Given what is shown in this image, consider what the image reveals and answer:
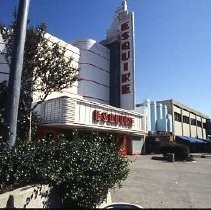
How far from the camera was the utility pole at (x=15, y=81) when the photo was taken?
27.3 ft

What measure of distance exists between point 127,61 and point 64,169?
82.5 feet

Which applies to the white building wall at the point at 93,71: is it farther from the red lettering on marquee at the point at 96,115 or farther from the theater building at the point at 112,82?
the red lettering on marquee at the point at 96,115

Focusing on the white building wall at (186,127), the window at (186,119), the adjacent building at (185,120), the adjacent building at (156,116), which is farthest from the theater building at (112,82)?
the window at (186,119)

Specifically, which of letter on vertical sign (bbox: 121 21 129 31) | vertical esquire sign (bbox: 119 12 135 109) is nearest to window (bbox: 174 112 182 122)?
vertical esquire sign (bbox: 119 12 135 109)

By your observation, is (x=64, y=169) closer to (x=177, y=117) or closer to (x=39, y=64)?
(x=39, y=64)

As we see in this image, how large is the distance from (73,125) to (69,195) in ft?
51.5

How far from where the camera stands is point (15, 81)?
8.70m

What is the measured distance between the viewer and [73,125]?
75.9 feet

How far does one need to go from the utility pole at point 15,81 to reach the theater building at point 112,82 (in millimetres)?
15665

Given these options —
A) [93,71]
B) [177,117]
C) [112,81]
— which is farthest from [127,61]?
[177,117]

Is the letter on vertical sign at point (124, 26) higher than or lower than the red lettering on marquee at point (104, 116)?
higher

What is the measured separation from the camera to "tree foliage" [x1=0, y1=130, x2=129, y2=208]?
24.0ft

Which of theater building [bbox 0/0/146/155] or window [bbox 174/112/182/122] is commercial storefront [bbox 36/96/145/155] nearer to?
theater building [bbox 0/0/146/155]

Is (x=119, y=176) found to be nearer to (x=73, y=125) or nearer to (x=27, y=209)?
(x=27, y=209)
